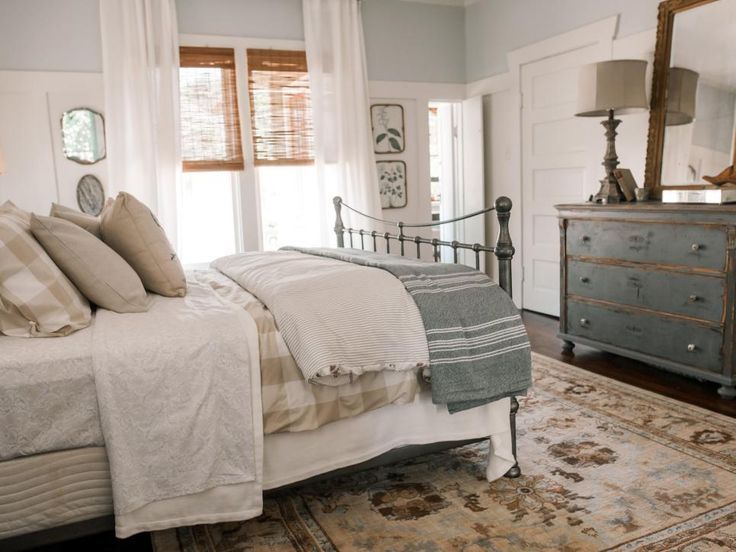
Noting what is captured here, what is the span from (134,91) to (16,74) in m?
0.78

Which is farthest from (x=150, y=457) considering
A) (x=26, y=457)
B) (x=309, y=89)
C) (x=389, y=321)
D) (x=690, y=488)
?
(x=309, y=89)

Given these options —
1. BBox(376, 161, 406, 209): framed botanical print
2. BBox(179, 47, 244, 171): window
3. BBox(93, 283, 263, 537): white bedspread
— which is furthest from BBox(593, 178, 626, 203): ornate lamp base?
BBox(179, 47, 244, 171): window

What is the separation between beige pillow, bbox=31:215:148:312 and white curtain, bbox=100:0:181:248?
9.12 feet

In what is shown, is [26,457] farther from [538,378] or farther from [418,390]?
[538,378]

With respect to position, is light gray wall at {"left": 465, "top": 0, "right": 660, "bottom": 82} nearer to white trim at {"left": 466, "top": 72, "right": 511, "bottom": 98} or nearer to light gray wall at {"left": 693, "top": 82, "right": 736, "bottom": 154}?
white trim at {"left": 466, "top": 72, "right": 511, "bottom": 98}

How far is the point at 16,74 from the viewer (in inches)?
167

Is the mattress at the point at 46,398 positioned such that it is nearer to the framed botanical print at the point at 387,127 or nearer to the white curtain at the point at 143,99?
the white curtain at the point at 143,99

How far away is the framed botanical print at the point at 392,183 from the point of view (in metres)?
5.51

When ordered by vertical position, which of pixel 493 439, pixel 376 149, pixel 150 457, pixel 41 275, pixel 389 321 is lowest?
pixel 493 439

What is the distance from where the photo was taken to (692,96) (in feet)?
11.8

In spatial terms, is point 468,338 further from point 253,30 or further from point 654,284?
point 253,30

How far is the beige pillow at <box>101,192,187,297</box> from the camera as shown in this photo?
6.88ft

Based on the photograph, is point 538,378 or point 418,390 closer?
point 418,390

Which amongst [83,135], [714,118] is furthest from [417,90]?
[83,135]
